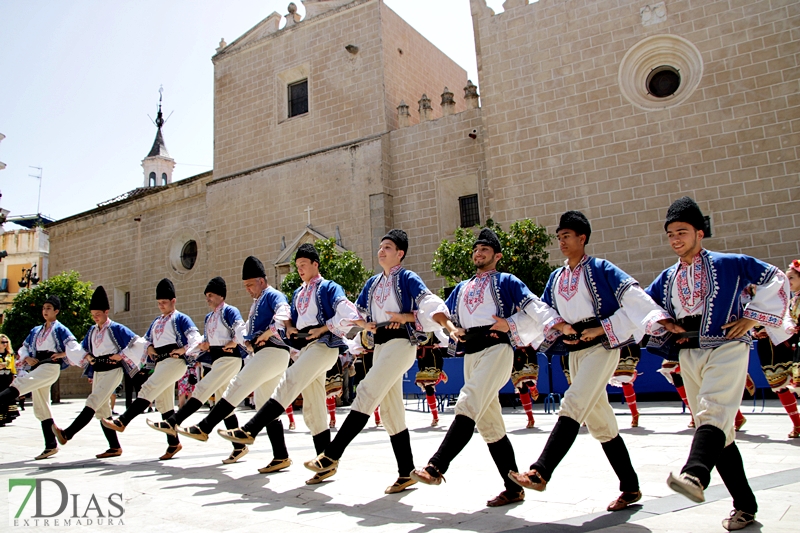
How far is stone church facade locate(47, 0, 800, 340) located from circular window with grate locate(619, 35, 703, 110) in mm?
46

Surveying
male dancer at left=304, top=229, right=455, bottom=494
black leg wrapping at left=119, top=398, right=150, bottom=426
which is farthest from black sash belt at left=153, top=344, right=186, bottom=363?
male dancer at left=304, top=229, right=455, bottom=494

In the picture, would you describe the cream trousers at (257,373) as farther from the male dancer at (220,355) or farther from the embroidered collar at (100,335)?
the embroidered collar at (100,335)

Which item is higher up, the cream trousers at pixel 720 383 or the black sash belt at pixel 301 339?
the black sash belt at pixel 301 339

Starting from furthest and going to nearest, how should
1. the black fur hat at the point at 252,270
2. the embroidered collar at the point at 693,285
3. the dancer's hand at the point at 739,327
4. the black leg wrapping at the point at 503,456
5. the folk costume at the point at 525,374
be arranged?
the folk costume at the point at 525,374 → the black fur hat at the point at 252,270 → the black leg wrapping at the point at 503,456 → the embroidered collar at the point at 693,285 → the dancer's hand at the point at 739,327

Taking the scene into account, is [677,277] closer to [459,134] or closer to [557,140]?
[557,140]

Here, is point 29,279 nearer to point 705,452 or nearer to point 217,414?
point 217,414

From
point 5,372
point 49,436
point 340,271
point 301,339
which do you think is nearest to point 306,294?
point 301,339

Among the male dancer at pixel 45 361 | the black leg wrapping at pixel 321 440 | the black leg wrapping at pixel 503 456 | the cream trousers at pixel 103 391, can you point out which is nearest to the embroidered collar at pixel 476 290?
the black leg wrapping at pixel 503 456

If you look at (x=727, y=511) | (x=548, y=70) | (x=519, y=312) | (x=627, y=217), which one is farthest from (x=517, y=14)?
(x=727, y=511)

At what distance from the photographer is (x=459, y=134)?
1945 cm

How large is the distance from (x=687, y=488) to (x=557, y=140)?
14.5 meters

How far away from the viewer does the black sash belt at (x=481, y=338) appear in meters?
4.65

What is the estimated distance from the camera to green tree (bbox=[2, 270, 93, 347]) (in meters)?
25.0

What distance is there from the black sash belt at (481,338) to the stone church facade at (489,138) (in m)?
11.9
